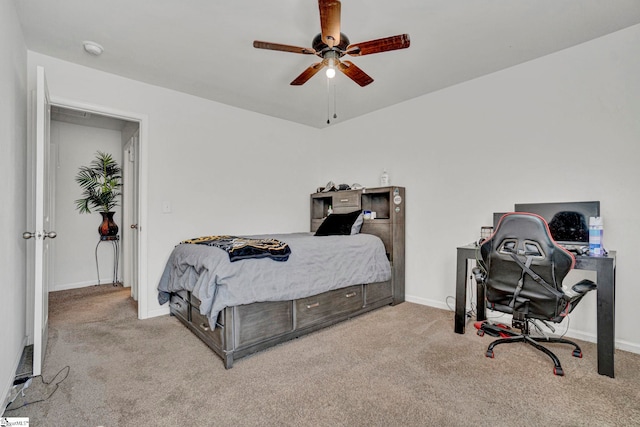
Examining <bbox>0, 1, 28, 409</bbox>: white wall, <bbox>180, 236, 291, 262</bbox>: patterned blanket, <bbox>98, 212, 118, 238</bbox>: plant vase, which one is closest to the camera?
<bbox>0, 1, 28, 409</bbox>: white wall

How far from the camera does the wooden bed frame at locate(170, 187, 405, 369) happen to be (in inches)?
84.6

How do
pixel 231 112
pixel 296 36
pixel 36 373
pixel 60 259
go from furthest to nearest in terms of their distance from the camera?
pixel 60 259 → pixel 231 112 → pixel 296 36 → pixel 36 373

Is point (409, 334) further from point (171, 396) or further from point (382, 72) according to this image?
point (382, 72)

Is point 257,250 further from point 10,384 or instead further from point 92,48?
point 92,48

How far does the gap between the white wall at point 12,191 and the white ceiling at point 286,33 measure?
0.38m

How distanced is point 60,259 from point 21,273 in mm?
2550

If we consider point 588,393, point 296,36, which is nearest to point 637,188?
point 588,393

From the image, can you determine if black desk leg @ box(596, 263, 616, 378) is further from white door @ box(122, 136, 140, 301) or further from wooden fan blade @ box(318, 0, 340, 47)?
white door @ box(122, 136, 140, 301)

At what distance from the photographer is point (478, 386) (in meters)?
1.82

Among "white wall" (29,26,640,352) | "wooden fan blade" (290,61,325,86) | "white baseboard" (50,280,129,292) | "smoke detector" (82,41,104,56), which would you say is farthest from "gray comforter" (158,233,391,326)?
"white baseboard" (50,280,129,292)

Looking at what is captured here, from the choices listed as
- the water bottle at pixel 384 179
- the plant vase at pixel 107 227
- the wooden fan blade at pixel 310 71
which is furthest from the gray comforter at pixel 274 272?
the plant vase at pixel 107 227

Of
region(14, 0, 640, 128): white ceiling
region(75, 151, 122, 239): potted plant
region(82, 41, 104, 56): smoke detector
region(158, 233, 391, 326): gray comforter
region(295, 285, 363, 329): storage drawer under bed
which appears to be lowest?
region(295, 285, 363, 329): storage drawer under bed

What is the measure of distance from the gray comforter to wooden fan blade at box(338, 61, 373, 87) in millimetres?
1449

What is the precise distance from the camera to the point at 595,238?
211cm
